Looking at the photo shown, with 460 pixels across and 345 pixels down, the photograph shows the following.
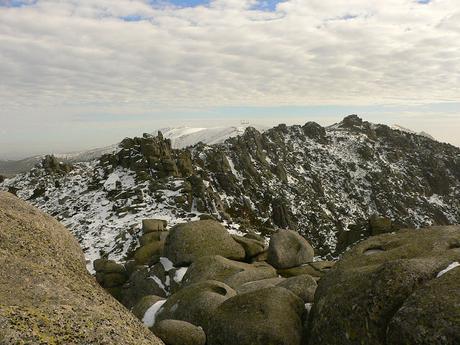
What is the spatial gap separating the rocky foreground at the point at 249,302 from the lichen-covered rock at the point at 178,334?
1.3 inches

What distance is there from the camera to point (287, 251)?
99.3 ft

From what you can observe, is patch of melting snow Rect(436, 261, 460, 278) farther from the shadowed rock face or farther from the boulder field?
the shadowed rock face

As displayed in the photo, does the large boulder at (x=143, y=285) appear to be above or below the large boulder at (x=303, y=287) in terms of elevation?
below

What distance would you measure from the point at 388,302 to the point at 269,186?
109 meters

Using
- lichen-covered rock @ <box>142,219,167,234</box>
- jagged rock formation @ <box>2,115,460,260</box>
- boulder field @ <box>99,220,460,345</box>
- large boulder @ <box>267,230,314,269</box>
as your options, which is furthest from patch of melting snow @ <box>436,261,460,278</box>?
lichen-covered rock @ <box>142,219,167,234</box>

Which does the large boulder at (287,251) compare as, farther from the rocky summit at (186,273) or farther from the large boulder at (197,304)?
the large boulder at (197,304)

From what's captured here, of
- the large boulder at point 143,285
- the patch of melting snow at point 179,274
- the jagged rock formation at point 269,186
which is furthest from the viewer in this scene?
the jagged rock formation at point 269,186

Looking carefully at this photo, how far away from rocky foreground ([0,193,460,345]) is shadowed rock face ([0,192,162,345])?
0.06 feet

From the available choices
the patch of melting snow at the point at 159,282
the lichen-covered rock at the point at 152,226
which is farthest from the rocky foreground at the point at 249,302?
the lichen-covered rock at the point at 152,226

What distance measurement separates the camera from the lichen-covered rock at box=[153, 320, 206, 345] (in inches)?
490

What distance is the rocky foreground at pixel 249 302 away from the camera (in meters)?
6.70

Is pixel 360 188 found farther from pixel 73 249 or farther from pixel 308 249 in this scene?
pixel 73 249

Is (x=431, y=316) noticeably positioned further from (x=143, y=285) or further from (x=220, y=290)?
(x=143, y=285)

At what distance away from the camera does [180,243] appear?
29.2 metres
